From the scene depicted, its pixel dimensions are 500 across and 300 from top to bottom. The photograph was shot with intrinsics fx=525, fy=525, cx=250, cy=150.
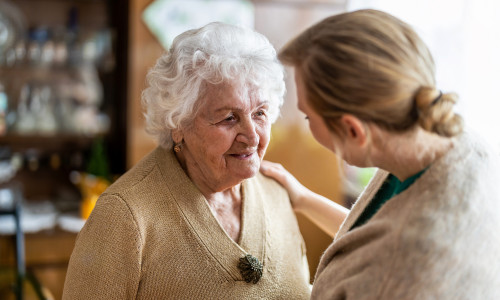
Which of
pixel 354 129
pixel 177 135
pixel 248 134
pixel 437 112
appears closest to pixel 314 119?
pixel 354 129

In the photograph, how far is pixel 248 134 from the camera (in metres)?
1.40

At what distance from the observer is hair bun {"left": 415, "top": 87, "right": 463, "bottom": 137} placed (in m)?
0.85

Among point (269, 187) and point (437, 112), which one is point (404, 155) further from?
point (269, 187)

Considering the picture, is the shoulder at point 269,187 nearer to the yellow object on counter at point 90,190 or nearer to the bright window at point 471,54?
the bright window at point 471,54

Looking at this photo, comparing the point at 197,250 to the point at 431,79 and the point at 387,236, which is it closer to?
the point at 387,236

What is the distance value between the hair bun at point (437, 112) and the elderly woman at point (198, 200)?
60 cm

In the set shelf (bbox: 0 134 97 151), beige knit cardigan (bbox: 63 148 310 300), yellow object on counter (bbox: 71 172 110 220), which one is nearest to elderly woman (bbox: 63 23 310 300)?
beige knit cardigan (bbox: 63 148 310 300)

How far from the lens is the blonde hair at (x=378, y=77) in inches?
33.7

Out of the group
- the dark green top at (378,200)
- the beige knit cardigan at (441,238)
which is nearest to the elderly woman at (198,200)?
the dark green top at (378,200)

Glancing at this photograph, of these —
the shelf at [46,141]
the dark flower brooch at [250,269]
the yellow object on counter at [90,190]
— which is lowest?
the yellow object on counter at [90,190]

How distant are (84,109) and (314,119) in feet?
9.04

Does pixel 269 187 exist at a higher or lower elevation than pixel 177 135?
lower

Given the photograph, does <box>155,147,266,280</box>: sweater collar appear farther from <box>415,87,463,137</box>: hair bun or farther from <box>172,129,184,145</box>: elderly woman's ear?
<box>415,87,463,137</box>: hair bun

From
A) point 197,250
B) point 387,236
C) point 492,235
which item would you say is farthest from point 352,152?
point 197,250
